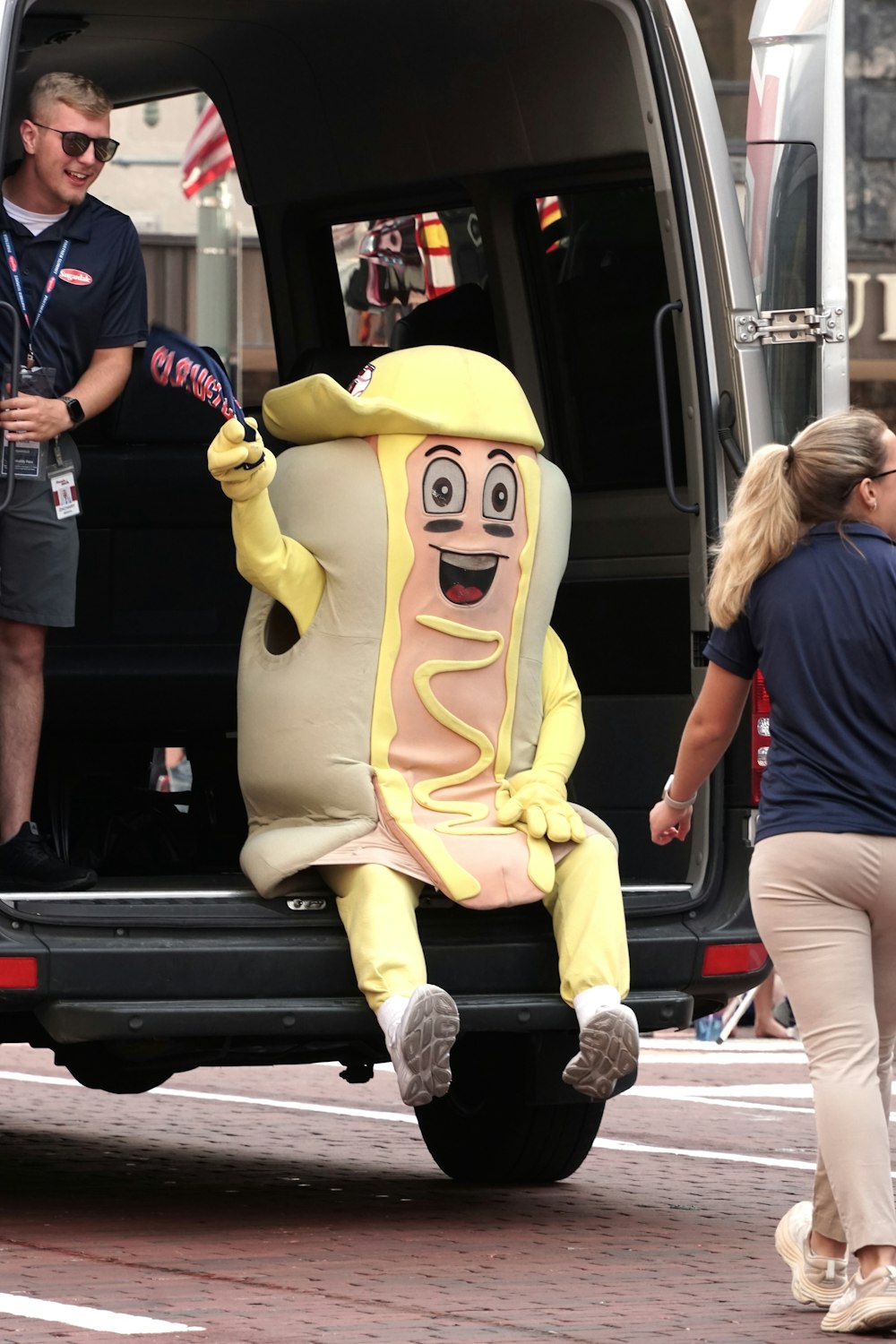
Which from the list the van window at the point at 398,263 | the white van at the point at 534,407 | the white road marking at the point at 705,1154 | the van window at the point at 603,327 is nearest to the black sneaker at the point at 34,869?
the white van at the point at 534,407

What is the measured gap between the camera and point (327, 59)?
777 centimetres

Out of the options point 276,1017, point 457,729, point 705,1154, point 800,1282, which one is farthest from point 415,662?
point 705,1154

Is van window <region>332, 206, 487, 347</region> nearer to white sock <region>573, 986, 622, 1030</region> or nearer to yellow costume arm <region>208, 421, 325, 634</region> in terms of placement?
yellow costume arm <region>208, 421, 325, 634</region>

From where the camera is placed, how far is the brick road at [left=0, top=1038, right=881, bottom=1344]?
17.0 feet

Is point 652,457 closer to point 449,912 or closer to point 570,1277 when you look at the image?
point 449,912

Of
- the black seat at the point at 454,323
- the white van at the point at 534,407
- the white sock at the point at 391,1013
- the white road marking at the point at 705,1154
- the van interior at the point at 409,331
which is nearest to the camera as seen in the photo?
the white sock at the point at 391,1013

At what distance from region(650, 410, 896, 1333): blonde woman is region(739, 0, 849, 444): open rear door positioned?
98 centimetres

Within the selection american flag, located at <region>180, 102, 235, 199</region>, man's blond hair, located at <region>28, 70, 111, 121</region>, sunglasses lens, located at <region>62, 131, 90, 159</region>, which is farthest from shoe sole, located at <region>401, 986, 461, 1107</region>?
american flag, located at <region>180, 102, 235, 199</region>

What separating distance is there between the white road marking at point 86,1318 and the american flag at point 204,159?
551 cm

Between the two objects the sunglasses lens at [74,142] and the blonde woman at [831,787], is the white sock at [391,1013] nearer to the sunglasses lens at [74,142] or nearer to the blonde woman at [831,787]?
the blonde woman at [831,787]

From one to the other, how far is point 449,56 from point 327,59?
1.66ft

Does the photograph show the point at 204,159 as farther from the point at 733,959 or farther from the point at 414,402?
the point at 733,959

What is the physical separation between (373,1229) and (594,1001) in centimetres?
83

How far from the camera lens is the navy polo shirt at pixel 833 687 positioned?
5168 millimetres
